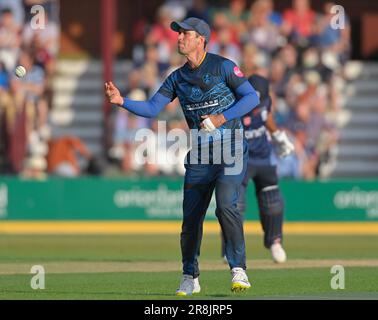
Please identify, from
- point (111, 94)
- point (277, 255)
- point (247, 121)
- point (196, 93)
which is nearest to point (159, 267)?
point (277, 255)

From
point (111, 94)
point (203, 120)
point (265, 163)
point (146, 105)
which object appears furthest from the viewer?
point (265, 163)

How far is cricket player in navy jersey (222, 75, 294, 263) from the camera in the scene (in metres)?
15.5

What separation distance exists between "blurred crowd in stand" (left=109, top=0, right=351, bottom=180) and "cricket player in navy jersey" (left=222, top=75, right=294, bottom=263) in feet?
25.0

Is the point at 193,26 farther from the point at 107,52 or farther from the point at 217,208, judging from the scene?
the point at 107,52

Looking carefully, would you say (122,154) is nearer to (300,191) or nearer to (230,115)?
(300,191)

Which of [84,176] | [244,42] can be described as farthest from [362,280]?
[244,42]

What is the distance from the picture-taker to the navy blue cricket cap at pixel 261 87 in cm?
1548

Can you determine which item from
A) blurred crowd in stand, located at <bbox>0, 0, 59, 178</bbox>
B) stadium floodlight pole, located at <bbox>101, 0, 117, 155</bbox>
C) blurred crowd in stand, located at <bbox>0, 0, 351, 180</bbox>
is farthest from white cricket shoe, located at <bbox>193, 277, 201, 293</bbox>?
stadium floodlight pole, located at <bbox>101, 0, 117, 155</bbox>

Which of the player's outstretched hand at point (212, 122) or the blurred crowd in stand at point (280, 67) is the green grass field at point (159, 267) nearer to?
the player's outstretched hand at point (212, 122)

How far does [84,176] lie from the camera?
78.1 feet

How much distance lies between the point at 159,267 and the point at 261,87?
2.53 meters

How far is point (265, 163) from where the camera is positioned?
15.8 meters

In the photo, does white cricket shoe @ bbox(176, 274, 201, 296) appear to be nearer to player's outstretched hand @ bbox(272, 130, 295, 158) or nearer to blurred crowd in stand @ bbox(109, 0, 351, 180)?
player's outstretched hand @ bbox(272, 130, 295, 158)

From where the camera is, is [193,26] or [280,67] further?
[280,67]
